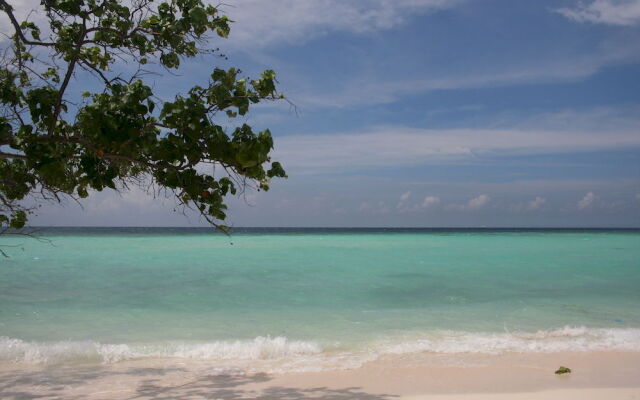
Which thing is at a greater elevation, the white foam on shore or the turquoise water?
the white foam on shore

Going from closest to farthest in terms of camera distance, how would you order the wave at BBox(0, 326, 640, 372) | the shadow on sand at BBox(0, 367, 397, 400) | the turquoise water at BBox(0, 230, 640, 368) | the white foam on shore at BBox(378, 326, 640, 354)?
the shadow on sand at BBox(0, 367, 397, 400) < the wave at BBox(0, 326, 640, 372) < the white foam on shore at BBox(378, 326, 640, 354) < the turquoise water at BBox(0, 230, 640, 368)

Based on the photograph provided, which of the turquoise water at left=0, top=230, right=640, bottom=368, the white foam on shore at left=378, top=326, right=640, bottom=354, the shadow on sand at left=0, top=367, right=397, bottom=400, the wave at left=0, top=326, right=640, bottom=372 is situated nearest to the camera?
the shadow on sand at left=0, top=367, right=397, bottom=400

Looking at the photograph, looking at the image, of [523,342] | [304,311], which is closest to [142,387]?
[304,311]

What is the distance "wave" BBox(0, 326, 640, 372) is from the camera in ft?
20.2

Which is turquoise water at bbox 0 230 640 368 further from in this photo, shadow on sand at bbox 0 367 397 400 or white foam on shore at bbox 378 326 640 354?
shadow on sand at bbox 0 367 397 400

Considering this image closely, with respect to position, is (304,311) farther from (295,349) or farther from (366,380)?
(366,380)

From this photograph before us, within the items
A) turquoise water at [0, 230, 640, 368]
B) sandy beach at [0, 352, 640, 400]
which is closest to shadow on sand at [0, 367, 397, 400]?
sandy beach at [0, 352, 640, 400]

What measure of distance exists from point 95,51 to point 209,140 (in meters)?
1.58

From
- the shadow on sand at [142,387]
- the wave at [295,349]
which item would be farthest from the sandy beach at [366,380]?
the wave at [295,349]

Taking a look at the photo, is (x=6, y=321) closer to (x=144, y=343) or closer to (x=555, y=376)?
(x=144, y=343)

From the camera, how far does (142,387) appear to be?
502 cm

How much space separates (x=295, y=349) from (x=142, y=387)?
2.24 metres

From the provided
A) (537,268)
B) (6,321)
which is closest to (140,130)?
(6,321)

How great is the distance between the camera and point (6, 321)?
28.4 feet
